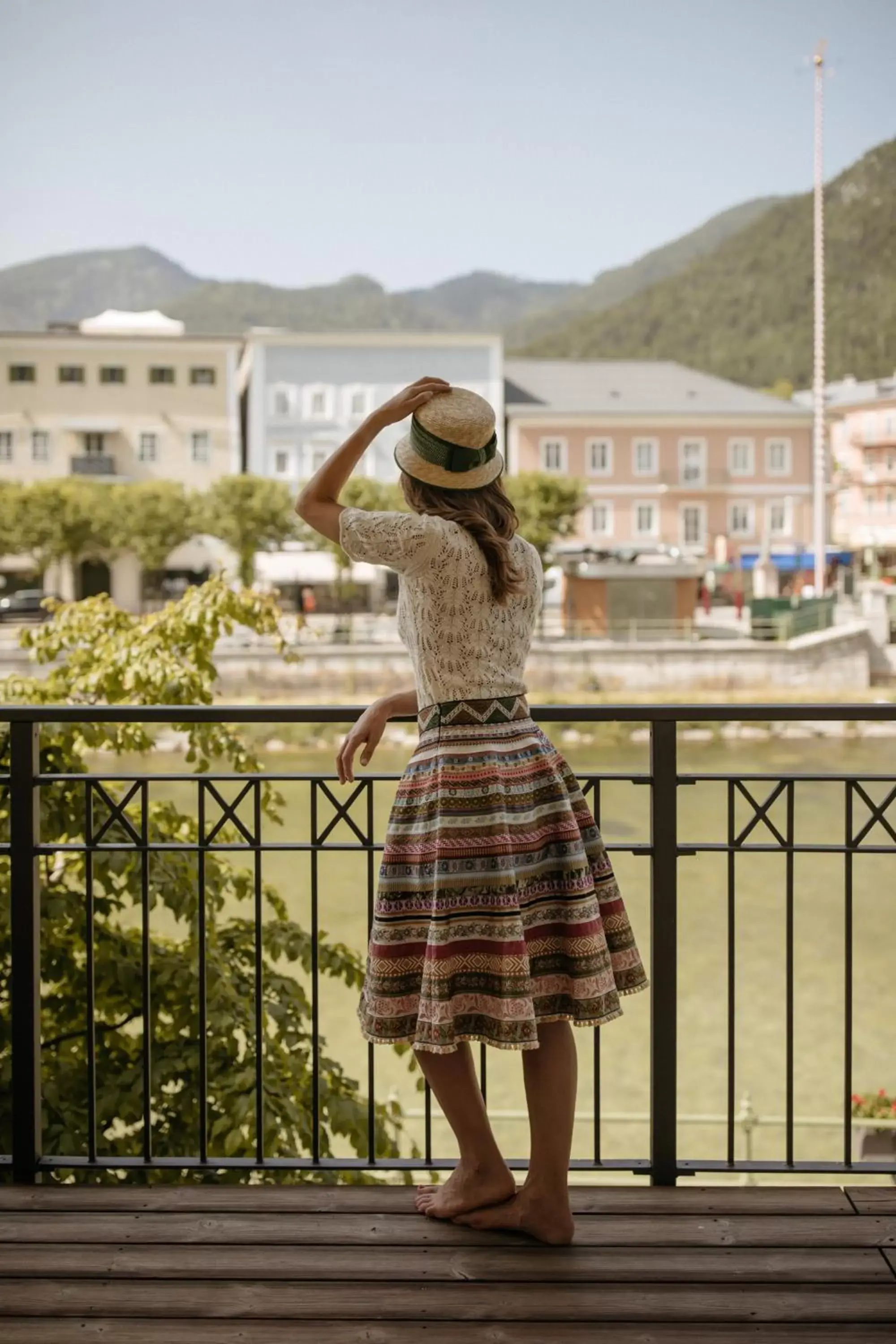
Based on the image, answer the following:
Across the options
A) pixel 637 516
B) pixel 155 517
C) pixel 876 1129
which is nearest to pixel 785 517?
pixel 637 516

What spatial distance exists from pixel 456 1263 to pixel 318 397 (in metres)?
37.0

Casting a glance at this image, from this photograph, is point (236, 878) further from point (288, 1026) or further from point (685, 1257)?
point (685, 1257)

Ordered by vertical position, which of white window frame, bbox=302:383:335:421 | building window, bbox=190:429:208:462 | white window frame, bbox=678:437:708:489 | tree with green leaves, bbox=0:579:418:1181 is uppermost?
white window frame, bbox=302:383:335:421

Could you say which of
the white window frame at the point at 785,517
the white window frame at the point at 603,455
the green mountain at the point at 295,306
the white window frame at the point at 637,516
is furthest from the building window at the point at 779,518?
the green mountain at the point at 295,306

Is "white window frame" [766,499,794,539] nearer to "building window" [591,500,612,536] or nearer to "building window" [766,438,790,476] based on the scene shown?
"building window" [766,438,790,476]

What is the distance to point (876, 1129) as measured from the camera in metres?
6.24

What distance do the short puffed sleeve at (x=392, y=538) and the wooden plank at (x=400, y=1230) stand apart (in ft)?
3.20

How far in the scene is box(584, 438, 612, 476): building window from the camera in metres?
38.2

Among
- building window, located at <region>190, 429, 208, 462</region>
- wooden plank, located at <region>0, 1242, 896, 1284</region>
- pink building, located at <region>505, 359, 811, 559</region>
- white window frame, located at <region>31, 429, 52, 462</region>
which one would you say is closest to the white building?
building window, located at <region>190, 429, 208, 462</region>

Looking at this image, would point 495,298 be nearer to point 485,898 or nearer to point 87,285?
point 87,285

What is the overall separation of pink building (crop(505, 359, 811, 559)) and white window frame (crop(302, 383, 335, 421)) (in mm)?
5322

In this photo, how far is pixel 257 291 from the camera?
101 metres

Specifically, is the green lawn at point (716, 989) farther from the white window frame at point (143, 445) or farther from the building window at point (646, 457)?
the white window frame at point (143, 445)

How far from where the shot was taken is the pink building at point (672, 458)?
38.0 m
